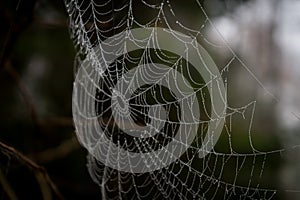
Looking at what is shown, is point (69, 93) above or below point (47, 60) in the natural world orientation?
below

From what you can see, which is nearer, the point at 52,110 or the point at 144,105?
the point at 144,105

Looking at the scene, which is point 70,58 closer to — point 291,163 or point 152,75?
point 152,75

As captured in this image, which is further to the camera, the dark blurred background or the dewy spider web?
the dark blurred background

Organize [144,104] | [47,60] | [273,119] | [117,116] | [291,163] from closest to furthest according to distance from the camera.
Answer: [144,104] < [117,116] < [47,60] < [291,163] < [273,119]

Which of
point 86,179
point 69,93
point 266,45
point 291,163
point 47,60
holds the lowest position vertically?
point 86,179

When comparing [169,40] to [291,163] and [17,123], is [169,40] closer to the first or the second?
[17,123]

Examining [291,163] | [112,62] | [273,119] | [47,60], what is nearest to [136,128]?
[112,62]

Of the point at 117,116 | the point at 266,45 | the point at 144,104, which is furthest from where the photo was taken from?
the point at 266,45

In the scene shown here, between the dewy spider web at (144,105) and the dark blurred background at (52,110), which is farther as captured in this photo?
the dark blurred background at (52,110)

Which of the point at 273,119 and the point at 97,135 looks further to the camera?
the point at 273,119
